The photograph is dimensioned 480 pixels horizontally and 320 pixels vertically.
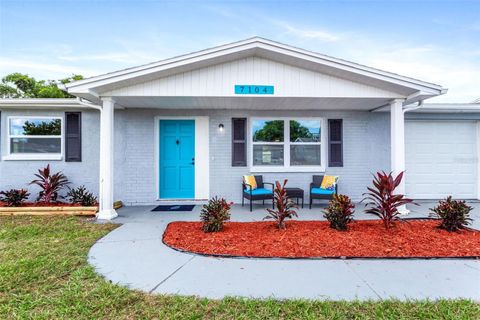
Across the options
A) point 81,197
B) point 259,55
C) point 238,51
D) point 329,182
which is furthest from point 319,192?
point 81,197

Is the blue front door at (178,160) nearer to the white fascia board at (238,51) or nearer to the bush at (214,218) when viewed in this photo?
the white fascia board at (238,51)

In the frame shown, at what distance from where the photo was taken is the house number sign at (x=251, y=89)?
5414 millimetres

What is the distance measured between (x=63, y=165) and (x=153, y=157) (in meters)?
2.44

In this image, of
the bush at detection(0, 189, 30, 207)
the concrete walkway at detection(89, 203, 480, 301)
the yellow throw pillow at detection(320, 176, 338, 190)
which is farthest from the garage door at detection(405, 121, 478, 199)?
the bush at detection(0, 189, 30, 207)

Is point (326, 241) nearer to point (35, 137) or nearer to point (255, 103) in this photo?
point (255, 103)

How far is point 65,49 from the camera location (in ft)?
40.5

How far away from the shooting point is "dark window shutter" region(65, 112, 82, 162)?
6.86 meters

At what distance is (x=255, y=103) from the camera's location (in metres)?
6.35

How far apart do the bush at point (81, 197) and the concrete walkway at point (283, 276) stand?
9.93 feet

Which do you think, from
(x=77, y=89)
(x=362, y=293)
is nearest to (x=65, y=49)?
(x=77, y=89)

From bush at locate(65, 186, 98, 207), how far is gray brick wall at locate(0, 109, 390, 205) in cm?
23

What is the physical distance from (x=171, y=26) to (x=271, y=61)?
21.4 ft

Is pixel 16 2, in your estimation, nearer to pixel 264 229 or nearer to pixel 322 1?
pixel 322 1

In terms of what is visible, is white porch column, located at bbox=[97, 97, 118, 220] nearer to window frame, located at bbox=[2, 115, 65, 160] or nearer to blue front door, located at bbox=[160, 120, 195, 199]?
blue front door, located at bbox=[160, 120, 195, 199]
